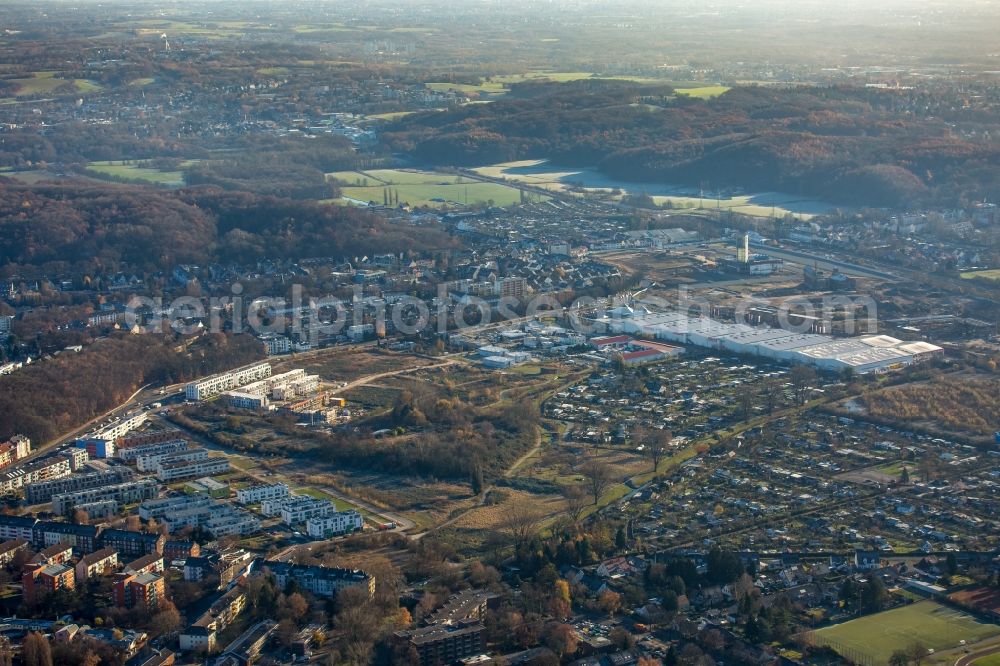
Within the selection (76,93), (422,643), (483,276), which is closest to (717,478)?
(422,643)

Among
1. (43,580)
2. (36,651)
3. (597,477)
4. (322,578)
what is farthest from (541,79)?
(36,651)

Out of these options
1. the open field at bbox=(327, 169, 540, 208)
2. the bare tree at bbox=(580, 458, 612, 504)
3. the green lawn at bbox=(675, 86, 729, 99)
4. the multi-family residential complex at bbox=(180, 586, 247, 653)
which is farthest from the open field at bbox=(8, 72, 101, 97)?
the multi-family residential complex at bbox=(180, 586, 247, 653)

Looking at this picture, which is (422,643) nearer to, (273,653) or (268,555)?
(273,653)

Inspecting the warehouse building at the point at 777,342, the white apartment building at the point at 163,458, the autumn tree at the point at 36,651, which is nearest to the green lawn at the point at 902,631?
the autumn tree at the point at 36,651

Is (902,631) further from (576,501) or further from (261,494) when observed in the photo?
(261,494)

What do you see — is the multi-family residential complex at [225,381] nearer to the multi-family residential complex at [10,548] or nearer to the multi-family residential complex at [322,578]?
the multi-family residential complex at [10,548]

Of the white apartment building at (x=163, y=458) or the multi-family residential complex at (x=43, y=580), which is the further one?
the white apartment building at (x=163, y=458)
